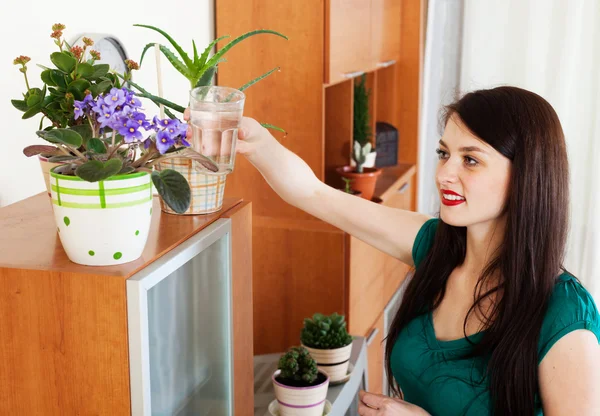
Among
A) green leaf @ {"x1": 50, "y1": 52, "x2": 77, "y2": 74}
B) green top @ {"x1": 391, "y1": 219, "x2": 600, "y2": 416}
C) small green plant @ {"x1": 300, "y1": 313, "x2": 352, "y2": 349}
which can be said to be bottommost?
small green plant @ {"x1": 300, "y1": 313, "x2": 352, "y2": 349}

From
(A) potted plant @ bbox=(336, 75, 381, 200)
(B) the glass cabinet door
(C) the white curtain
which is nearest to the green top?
(B) the glass cabinet door

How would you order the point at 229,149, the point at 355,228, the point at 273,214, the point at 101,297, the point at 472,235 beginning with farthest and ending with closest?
1. the point at 273,214
2. the point at 355,228
3. the point at 472,235
4. the point at 229,149
5. the point at 101,297

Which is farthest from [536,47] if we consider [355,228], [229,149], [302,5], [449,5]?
[229,149]

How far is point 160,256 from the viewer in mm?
1085

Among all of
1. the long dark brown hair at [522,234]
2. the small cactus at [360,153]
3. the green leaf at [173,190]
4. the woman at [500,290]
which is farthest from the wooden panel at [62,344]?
the small cactus at [360,153]

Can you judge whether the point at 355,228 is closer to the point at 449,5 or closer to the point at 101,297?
the point at 101,297

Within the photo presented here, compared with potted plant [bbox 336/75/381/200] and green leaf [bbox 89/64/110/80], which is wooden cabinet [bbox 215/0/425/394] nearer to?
potted plant [bbox 336/75/381/200]

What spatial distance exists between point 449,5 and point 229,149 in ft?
8.63

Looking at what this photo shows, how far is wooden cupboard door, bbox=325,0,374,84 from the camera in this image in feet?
7.39

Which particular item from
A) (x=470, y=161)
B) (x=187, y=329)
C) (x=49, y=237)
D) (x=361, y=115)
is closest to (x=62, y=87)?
(x=49, y=237)

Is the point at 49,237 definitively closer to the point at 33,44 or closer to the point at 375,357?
the point at 33,44

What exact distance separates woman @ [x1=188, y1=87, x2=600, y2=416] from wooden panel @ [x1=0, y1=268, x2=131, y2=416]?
25.7 inches

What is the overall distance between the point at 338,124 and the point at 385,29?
0.60m

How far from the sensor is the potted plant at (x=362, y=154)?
2.72m
